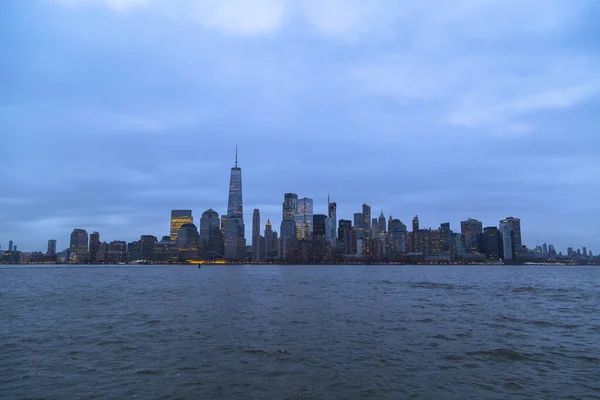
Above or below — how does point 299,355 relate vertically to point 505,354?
above

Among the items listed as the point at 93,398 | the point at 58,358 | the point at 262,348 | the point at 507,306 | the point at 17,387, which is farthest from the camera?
the point at 507,306

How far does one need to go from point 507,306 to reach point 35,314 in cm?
5606

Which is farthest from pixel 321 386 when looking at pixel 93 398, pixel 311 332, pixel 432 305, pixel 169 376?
pixel 432 305

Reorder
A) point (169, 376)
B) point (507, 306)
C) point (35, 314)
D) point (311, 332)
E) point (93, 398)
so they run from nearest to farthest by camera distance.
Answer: point (93, 398)
point (169, 376)
point (311, 332)
point (35, 314)
point (507, 306)

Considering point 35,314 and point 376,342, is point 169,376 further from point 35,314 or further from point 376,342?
point 35,314

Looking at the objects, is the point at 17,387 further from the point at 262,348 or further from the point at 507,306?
the point at 507,306

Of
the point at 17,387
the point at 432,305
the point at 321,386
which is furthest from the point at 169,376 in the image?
the point at 432,305

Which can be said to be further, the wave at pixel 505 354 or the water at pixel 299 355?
the wave at pixel 505 354

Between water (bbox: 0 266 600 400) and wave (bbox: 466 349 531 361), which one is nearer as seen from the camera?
water (bbox: 0 266 600 400)

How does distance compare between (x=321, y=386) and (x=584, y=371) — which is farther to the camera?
(x=584, y=371)

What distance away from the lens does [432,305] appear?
5069cm

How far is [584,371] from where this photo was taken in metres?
21.2

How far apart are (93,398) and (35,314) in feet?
107

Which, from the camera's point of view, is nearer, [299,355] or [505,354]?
[299,355]
